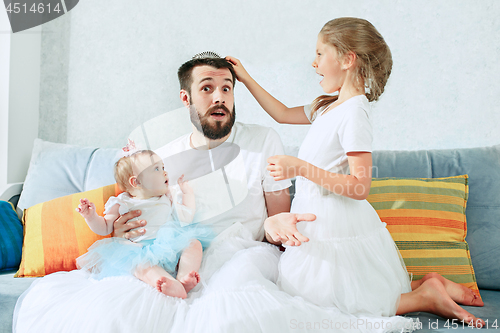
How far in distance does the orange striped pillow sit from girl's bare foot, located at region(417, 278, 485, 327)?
107cm

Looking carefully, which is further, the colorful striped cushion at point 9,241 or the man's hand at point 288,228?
the colorful striped cushion at point 9,241

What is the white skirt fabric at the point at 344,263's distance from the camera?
897 mm

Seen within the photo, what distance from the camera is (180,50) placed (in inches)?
73.5

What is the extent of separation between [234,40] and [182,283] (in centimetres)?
128

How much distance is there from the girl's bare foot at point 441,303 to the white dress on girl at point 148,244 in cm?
65

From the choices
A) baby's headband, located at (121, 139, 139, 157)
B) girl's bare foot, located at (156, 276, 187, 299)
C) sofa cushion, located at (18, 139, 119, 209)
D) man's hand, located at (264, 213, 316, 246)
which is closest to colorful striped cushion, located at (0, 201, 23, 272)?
sofa cushion, located at (18, 139, 119, 209)

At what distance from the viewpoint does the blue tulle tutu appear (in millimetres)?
958

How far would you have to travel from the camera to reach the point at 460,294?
1071mm

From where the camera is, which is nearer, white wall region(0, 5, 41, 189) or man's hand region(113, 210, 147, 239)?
man's hand region(113, 210, 147, 239)

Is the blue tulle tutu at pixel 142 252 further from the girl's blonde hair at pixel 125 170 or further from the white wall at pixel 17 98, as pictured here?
the white wall at pixel 17 98

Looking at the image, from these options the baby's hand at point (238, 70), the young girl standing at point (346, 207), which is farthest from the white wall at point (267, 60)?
the young girl standing at point (346, 207)

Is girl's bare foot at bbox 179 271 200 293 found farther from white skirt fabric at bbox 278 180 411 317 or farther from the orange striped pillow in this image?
the orange striped pillow

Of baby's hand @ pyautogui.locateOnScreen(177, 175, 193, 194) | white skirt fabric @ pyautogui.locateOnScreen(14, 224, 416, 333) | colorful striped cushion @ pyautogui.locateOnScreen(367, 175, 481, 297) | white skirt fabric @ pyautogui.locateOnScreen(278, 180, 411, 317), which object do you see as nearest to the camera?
white skirt fabric @ pyautogui.locateOnScreen(14, 224, 416, 333)

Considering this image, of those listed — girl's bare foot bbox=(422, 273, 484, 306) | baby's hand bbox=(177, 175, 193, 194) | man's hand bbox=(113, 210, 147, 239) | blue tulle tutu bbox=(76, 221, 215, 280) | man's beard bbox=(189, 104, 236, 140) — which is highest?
man's beard bbox=(189, 104, 236, 140)
